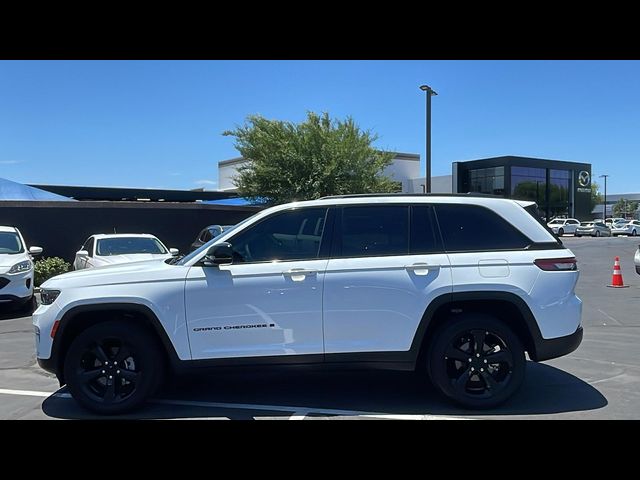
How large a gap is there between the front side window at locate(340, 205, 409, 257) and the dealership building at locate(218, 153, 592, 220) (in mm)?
46904

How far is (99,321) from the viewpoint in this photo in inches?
191

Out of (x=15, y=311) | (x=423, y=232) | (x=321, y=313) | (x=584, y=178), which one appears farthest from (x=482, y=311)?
(x=584, y=178)

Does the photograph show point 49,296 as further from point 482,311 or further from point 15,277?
point 15,277

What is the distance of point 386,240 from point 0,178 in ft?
59.3

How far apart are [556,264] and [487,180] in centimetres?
5569

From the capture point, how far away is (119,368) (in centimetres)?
479

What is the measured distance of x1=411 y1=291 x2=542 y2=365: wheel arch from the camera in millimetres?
4719

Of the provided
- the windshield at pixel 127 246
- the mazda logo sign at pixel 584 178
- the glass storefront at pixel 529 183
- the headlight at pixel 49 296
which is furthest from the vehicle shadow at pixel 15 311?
the mazda logo sign at pixel 584 178

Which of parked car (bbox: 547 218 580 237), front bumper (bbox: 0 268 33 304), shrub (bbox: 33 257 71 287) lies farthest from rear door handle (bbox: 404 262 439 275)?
parked car (bbox: 547 218 580 237)

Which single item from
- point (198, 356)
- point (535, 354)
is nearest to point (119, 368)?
point (198, 356)

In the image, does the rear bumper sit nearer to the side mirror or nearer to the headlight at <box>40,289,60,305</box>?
the side mirror

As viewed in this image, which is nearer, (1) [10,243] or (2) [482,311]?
(2) [482,311]

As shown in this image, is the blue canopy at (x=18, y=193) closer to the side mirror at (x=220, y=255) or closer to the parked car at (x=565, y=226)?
the side mirror at (x=220, y=255)
